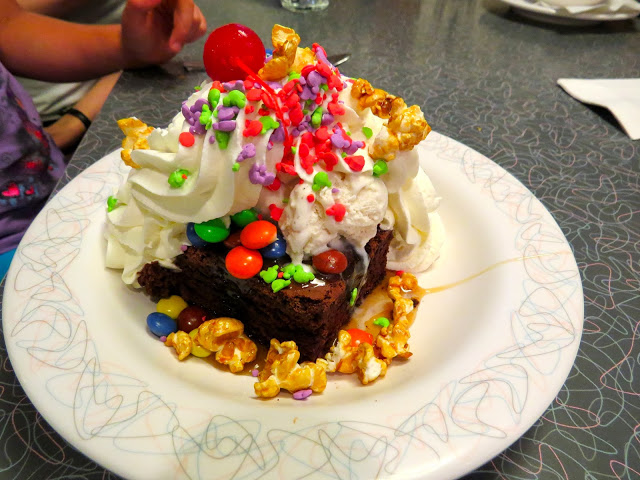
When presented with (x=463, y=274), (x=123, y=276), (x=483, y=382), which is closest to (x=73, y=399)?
(x=123, y=276)

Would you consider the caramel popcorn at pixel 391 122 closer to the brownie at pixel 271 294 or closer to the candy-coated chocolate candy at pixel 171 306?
the brownie at pixel 271 294

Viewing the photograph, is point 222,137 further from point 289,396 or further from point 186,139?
point 289,396

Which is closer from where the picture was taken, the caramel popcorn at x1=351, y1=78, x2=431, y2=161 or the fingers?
the caramel popcorn at x1=351, y1=78, x2=431, y2=161

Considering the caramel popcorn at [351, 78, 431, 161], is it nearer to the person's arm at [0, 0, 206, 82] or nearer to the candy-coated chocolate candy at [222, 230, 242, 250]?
the candy-coated chocolate candy at [222, 230, 242, 250]

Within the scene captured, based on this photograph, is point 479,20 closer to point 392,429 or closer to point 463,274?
point 463,274

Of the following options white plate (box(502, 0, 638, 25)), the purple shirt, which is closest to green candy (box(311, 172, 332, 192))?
the purple shirt

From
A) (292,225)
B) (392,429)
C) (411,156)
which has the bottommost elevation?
(392,429)
